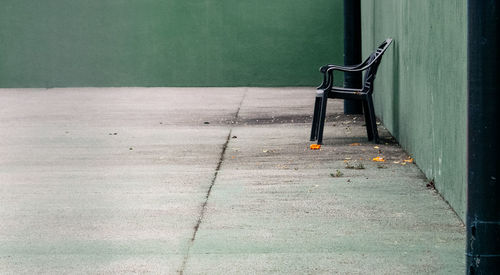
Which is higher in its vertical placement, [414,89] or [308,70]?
[414,89]

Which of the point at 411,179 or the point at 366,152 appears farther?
the point at 366,152

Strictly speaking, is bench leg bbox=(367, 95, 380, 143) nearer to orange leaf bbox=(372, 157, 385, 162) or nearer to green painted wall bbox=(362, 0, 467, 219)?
green painted wall bbox=(362, 0, 467, 219)

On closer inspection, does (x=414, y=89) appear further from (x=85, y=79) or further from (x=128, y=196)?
(x=85, y=79)

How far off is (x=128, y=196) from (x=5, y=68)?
1372 cm

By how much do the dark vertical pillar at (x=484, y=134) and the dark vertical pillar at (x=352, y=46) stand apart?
9.84 m

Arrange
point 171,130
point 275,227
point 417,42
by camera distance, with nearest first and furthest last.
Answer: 1. point 275,227
2. point 417,42
3. point 171,130

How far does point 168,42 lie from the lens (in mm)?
19891

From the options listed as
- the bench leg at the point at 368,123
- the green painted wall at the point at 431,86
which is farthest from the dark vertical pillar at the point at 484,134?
the bench leg at the point at 368,123

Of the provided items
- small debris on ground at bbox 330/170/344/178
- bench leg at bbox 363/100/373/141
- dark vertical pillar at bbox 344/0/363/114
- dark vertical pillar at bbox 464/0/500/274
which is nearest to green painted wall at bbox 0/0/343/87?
dark vertical pillar at bbox 344/0/363/114

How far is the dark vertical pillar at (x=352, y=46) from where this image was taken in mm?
13299

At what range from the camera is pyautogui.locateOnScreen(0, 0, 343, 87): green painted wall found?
64.7ft

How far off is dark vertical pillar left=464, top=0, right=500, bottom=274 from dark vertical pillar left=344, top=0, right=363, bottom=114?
32.3ft

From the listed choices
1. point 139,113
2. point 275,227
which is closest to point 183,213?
point 275,227

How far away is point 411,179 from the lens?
776 centimetres
